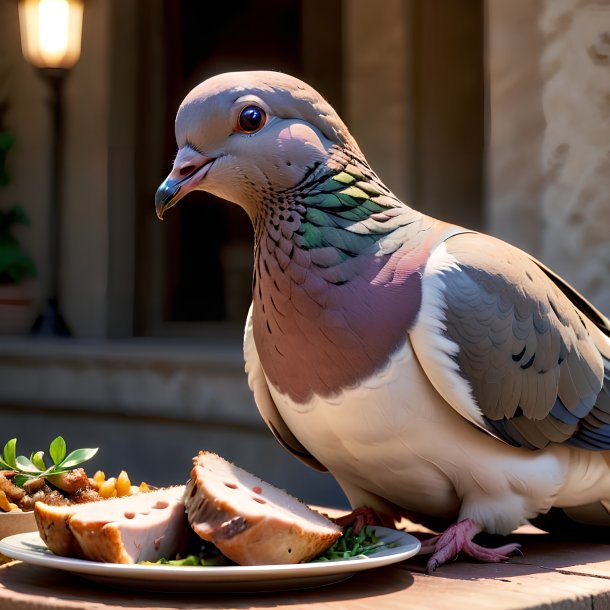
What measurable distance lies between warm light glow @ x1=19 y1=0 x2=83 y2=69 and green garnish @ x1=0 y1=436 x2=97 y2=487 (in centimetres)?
276

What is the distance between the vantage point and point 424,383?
50.1 inches

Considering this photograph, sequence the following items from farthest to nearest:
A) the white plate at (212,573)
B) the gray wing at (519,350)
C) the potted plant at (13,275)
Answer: the potted plant at (13,275) → the gray wing at (519,350) → the white plate at (212,573)

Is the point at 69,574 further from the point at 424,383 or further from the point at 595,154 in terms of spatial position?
the point at 595,154

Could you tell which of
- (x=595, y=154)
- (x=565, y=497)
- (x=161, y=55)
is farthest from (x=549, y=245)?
(x=161, y=55)

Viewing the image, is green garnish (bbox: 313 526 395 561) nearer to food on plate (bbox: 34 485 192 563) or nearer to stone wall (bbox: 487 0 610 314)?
food on plate (bbox: 34 485 192 563)

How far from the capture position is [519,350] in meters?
1.32

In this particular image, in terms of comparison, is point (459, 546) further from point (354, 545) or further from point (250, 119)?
point (250, 119)

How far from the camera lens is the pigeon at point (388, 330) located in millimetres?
1261

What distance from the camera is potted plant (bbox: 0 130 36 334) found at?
4219mm

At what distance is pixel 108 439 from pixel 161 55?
4.77 feet

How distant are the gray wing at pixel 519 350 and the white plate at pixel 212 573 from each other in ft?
0.78

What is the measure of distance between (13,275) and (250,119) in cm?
313

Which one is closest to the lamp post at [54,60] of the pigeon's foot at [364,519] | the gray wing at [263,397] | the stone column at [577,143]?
the stone column at [577,143]

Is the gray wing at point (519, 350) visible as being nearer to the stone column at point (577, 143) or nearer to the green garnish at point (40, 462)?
the green garnish at point (40, 462)
